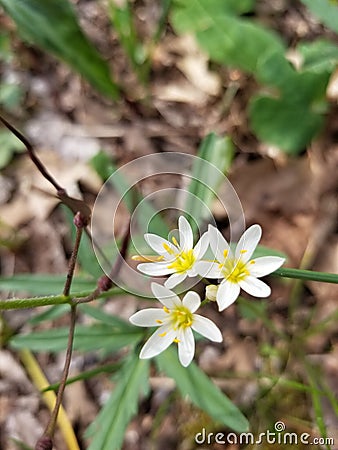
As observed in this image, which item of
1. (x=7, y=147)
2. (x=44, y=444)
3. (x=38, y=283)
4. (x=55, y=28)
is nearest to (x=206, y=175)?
(x=38, y=283)

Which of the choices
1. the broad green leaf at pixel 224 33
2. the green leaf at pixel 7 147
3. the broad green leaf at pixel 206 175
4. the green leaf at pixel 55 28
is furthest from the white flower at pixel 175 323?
the green leaf at pixel 7 147

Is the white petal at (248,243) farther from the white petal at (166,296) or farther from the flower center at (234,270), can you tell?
the white petal at (166,296)

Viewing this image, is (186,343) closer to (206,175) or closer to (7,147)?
(206,175)

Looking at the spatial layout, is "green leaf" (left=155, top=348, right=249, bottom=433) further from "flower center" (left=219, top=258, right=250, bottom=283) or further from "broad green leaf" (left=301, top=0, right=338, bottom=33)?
"broad green leaf" (left=301, top=0, right=338, bottom=33)

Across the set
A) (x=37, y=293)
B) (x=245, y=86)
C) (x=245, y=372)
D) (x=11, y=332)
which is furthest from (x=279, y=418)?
(x=245, y=86)

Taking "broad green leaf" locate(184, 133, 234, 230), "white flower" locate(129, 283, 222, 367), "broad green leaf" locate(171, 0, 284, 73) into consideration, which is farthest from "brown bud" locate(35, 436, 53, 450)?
"broad green leaf" locate(171, 0, 284, 73)

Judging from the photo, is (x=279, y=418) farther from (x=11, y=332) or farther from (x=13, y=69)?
(x=13, y=69)
